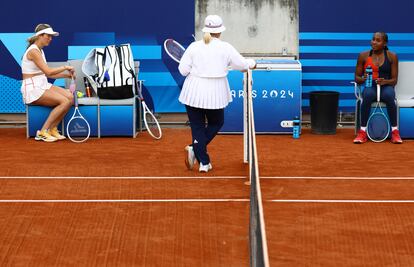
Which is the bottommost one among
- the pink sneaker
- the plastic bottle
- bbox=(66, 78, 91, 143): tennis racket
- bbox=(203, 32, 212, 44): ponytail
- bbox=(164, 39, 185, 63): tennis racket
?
the pink sneaker

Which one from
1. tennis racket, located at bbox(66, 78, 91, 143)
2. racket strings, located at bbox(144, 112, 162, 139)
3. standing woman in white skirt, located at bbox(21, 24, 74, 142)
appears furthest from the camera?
A: racket strings, located at bbox(144, 112, 162, 139)

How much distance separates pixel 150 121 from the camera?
13891 mm

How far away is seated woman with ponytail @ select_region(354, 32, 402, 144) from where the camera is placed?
1237cm

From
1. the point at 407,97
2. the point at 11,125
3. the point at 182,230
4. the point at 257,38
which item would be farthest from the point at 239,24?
the point at 182,230

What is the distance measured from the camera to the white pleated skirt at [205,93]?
31.6 ft

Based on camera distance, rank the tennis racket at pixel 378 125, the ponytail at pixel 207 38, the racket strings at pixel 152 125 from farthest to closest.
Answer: the racket strings at pixel 152 125 → the tennis racket at pixel 378 125 → the ponytail at pixel 207 38

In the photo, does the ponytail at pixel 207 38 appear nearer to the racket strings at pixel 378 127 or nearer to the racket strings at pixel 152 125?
the racket strings at pixel 152 125

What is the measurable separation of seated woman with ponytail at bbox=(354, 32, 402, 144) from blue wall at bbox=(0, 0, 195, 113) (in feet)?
8.98

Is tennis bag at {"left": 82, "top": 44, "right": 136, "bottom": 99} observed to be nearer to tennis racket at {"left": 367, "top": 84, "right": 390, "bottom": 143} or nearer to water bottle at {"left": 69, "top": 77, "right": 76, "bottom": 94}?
water bottle at {"left": 69, "top": 77, "right": 76, "bottom": 94}

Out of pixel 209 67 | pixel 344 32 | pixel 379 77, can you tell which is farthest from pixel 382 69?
pixel 209 67

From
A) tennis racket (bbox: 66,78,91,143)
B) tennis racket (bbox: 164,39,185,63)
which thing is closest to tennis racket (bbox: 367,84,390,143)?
tennis racket (bbox: 164,39,185,63)

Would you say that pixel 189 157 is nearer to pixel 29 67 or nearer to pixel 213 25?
pixel 213 25

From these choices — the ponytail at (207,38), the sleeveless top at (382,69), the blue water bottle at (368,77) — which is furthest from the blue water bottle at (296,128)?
the ponytail at (207,38)

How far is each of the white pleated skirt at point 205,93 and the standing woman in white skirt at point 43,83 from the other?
121 inches
